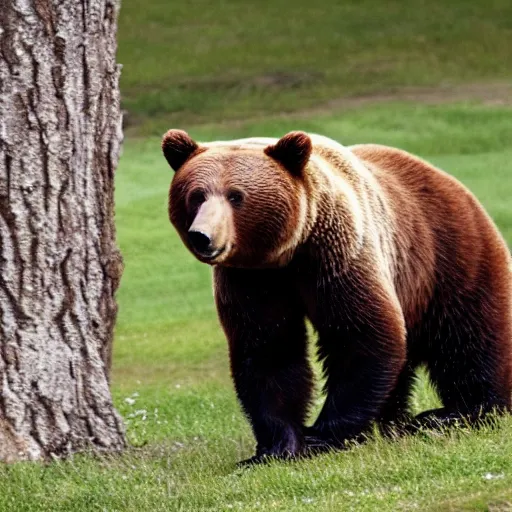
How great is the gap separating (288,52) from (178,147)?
950 inches

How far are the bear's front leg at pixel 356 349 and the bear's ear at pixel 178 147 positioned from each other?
94 centimetres

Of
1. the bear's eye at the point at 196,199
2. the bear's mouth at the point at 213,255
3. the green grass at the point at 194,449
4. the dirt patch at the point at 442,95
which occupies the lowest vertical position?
the green grass at the point at 194,449

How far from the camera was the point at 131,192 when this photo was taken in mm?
19828

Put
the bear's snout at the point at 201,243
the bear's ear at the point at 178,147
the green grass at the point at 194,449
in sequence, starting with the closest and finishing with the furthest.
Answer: the green grass at the point at 194,449
the bear's snout at the point at 201,243
the bear's ear at the point at 178,147

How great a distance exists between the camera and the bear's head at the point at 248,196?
5.82 meters

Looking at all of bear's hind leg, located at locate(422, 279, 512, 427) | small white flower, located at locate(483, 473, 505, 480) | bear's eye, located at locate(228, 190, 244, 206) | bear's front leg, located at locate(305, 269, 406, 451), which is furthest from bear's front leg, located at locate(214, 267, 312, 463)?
small white flower, located at locate(483, 473, 505, 480)

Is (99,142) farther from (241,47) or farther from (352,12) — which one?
(352,12)

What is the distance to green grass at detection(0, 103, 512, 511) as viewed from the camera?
5.45 meters

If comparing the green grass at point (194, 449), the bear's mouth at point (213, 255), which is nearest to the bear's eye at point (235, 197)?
the bear's mouth at point (213, 255)

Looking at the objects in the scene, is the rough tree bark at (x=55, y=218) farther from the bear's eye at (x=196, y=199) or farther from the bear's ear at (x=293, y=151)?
the bear's ear at (x=293, y=151)

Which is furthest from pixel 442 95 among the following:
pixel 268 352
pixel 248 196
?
pixel 248 196

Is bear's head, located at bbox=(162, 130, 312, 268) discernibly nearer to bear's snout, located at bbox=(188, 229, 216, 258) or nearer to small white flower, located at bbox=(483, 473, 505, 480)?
bear's snout, located at bbox=(188, 229, 216, 258)

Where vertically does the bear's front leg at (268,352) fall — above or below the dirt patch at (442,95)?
below

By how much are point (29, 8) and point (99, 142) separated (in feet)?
2.73
